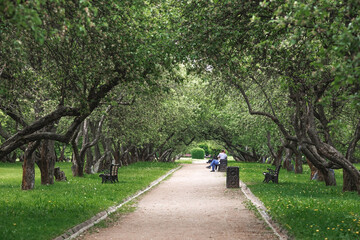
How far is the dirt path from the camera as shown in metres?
9.37

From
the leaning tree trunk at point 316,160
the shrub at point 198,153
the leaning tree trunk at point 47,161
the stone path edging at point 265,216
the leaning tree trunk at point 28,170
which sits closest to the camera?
the stone path edging at point 265,216

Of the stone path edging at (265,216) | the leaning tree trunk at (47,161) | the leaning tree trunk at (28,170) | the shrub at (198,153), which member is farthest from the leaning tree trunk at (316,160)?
the shrub at (198,153)

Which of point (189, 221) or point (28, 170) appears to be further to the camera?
point (28, 170)

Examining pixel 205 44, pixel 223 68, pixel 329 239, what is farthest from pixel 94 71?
pixel 329 239

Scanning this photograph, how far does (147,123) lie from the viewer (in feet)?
88.5

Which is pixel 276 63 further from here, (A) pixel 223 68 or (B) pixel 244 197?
(B) pixel 244 197

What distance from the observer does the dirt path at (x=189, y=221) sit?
937cm

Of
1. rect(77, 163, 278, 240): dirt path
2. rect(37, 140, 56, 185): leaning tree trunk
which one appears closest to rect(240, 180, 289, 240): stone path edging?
rect(77, 163, 278, 240): dirt path

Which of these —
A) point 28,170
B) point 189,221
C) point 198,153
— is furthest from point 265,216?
point 198,153

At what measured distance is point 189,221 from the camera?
11281 millimetres

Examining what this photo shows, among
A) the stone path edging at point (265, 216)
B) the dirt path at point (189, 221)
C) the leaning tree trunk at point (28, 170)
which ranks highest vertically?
the leaning tree trunk at point (28, 170)

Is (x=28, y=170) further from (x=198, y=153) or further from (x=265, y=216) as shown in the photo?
(x=198, y=153)

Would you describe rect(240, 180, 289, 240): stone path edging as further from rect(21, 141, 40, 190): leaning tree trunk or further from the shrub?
the shrub

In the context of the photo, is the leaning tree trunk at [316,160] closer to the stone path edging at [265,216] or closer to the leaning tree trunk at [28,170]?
the stone path edging at [265,216]
